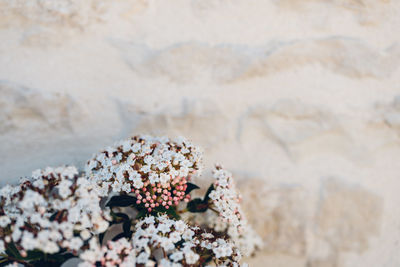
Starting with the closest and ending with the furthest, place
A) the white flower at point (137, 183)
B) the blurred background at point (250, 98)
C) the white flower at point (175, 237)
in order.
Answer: the white flower at point (175, 237), the white flower at point (137, 183), the blurred background at point (250, 98)

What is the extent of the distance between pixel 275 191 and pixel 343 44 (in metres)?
0.92

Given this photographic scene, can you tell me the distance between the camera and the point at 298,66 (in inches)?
81.0

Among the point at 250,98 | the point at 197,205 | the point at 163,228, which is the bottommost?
the point at 197,205

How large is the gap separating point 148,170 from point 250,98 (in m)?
0.83

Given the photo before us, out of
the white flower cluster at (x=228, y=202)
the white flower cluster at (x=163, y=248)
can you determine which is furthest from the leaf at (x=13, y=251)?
the white flower cluster at (x=228, y=202)

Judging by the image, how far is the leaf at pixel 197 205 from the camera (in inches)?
67.1

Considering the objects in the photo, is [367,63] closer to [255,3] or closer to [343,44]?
[343,44]

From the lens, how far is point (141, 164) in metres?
1.51

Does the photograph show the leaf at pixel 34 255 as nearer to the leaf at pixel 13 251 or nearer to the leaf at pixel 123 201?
the leaf at pixel 13 251

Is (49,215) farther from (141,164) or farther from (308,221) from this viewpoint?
(308,221)

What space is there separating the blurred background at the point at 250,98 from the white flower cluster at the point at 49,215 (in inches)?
22.4

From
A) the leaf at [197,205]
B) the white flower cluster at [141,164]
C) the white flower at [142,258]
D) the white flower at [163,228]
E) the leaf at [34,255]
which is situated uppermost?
the white flower cluster at [141,164]

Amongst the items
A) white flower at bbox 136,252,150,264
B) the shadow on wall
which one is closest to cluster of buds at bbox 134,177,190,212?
white flower at bbox 136,252,150,264

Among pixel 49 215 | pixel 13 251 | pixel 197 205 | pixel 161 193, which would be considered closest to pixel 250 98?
pixel 197 205
